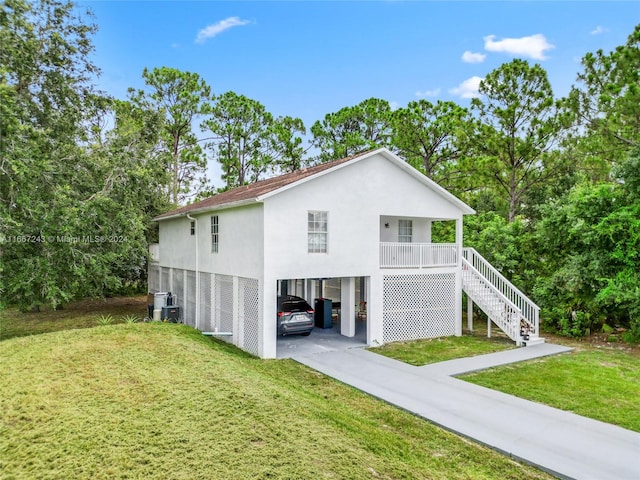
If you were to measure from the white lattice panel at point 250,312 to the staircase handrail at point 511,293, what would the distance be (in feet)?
28.1

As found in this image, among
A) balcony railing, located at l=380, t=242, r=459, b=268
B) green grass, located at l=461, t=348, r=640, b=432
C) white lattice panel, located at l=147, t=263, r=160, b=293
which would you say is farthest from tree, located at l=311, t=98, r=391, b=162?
green grass, located at l=461, t=348, r=640, b=432

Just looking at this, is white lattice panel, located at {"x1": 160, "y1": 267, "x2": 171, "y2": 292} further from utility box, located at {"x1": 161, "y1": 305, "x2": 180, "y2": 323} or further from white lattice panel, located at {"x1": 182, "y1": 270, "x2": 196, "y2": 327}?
utility box, located at {"x1": 161, "y1": 305, "x2": 180, "y2": 323}

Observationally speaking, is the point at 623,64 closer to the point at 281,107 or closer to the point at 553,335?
the point at 553,335

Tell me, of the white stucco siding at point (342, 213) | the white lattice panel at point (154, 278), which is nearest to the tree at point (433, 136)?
the white stucco siding at point (342, 213)

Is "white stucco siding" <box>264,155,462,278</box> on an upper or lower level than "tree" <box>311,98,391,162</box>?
lower

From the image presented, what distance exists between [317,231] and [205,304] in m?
6.01

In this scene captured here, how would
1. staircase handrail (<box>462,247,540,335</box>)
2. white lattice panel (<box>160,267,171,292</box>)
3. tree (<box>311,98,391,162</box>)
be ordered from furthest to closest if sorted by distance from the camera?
tree (<box>311,98,391,162</box>) < white lattice panel (<box>160,267,171,292</box>) < staircase handrail (<box>462,247,540,335</box>)

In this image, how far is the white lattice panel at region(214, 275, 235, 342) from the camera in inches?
562

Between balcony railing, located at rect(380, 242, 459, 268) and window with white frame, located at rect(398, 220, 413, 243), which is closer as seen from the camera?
balcony railing, located at rect(380, 242, 459, 268)

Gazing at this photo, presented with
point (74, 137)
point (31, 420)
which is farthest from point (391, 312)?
point (74, 137)

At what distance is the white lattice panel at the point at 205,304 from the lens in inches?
618

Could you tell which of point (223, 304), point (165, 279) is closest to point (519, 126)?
point (223, 304)

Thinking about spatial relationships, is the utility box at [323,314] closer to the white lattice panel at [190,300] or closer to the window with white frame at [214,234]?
the window with white frame at [214,234]

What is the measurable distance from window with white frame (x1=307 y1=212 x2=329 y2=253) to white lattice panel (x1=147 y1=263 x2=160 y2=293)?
12.3 metres
